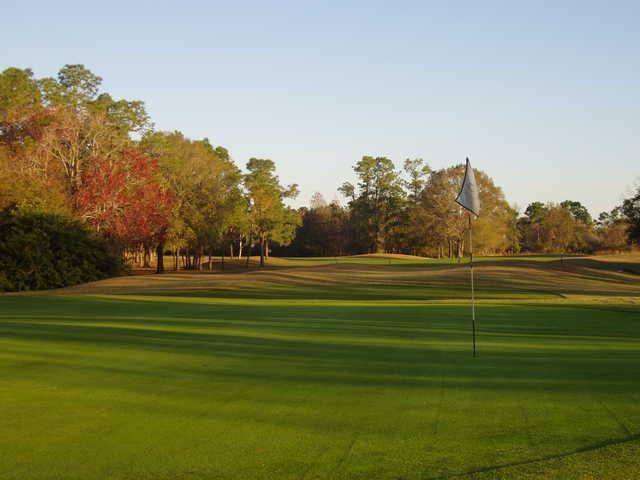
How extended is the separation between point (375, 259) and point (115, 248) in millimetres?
32630

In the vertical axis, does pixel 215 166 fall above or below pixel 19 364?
above

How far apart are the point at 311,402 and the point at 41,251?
4015 cm

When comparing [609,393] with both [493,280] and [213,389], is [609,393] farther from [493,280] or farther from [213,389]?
[493,280]

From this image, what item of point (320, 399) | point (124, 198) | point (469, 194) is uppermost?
point (124, 198)

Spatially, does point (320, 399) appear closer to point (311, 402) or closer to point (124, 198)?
point (311, 402)

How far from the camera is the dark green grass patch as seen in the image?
533 centimetres

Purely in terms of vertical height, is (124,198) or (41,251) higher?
(124,198)

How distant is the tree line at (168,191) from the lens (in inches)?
1847

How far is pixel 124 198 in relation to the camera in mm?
48500

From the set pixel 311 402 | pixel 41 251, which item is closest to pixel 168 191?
pixel 41 251

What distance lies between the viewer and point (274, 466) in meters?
5.20

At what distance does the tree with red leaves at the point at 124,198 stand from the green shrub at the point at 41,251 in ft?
9.79

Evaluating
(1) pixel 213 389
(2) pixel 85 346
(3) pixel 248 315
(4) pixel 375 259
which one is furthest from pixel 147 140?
(1) pixel 213 389

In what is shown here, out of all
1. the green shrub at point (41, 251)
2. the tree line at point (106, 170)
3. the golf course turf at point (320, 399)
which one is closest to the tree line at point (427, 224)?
the tree line at point (106, 170)
